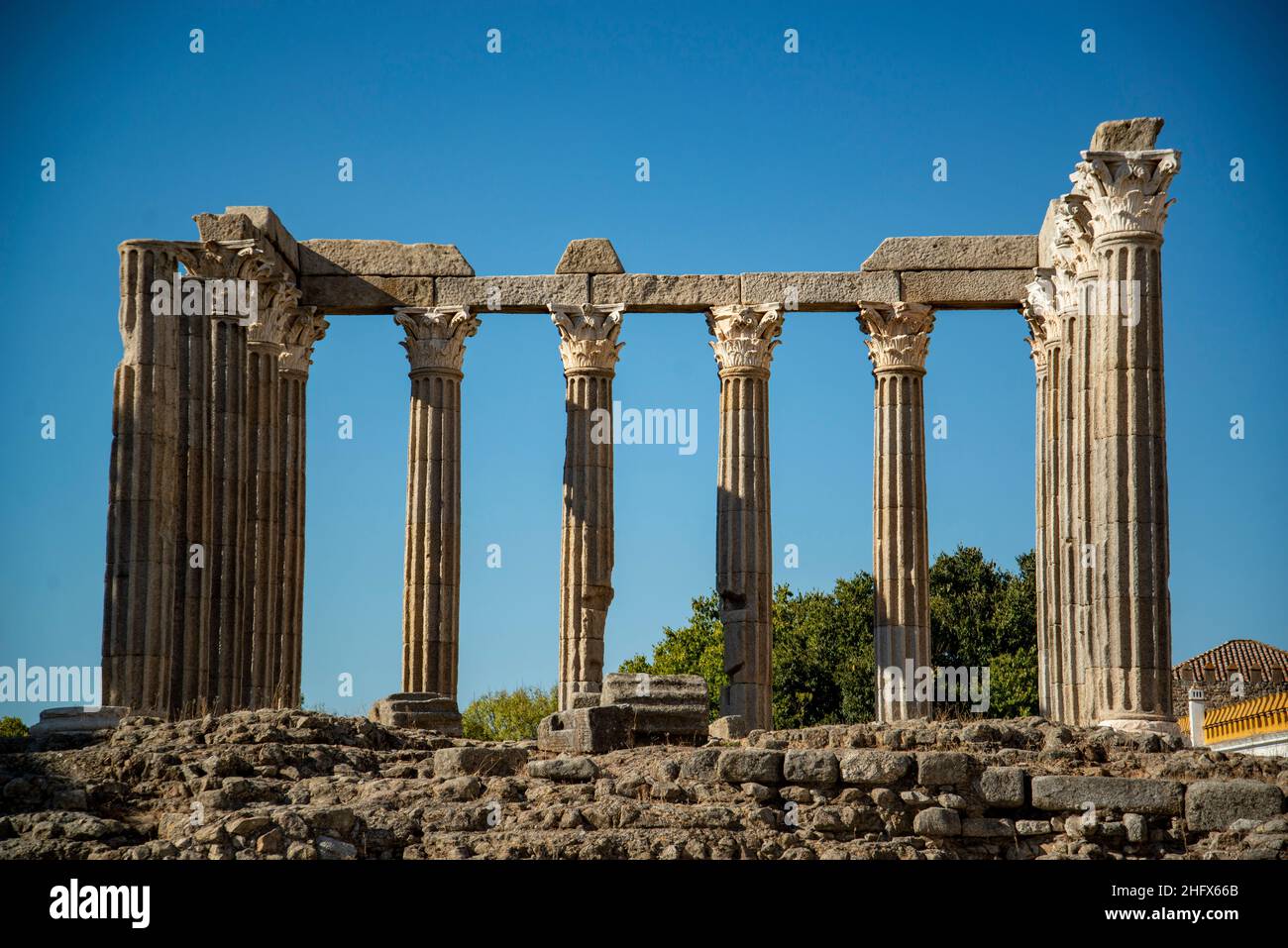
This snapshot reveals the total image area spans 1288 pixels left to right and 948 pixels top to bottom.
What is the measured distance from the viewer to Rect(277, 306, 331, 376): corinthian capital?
39812 millimetres

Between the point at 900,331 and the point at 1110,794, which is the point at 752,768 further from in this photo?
the point at 900,331

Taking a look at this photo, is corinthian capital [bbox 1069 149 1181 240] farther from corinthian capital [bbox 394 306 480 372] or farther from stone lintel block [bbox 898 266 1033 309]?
corinthian capital [bbox 394 306 480 372]

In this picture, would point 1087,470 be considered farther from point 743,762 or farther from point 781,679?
point 781,679

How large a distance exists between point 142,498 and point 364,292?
10.8m

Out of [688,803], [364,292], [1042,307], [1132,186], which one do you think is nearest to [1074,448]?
[1132,186]

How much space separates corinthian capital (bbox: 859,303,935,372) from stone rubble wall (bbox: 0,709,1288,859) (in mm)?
16147

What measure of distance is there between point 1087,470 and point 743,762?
36.4 feet

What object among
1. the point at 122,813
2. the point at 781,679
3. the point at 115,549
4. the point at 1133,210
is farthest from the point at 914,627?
the point at 781,679

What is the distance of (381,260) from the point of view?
40.2m

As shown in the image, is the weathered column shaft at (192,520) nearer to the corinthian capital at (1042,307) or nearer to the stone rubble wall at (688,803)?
the stone rubble wall at (688,803)

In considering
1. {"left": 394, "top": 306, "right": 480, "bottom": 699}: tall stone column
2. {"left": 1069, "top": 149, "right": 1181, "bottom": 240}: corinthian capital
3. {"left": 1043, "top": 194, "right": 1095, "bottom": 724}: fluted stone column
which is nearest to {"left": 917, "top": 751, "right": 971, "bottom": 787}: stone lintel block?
{"left": 1043, "top": 194, "right": 1095, "bottom": 724}: fluted stone column

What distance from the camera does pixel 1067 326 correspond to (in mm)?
34969

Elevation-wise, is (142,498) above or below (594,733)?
above
